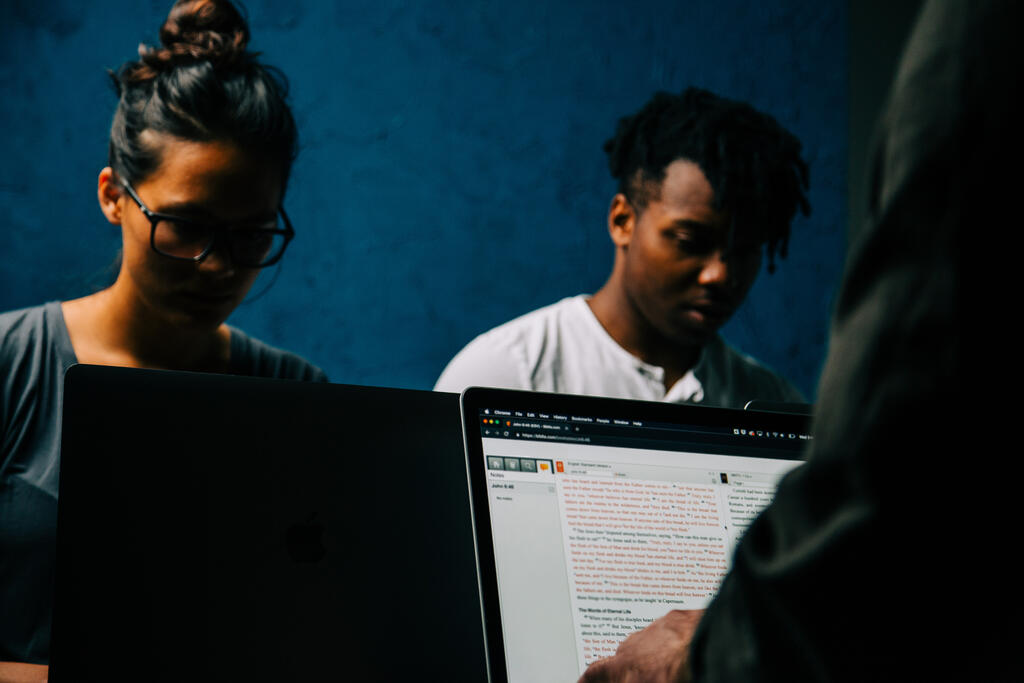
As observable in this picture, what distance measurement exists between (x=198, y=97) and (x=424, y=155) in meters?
0.76

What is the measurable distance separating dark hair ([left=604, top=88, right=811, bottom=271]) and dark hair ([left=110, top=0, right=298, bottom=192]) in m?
0.81

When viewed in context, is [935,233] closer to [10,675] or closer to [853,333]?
[853,333]

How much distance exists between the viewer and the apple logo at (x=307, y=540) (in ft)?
2.34

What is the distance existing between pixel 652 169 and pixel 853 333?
163 cm

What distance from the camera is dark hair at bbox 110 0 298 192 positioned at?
4.75 feet

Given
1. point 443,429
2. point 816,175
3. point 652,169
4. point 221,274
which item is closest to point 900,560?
point 443,429

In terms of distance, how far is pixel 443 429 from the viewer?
80 cm

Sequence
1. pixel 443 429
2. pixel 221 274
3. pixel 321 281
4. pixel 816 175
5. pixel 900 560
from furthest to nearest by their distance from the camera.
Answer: pixel 816 175 → pixel 321 281 → pixel 221 274 → pixel 443 429 → pixel 900 560

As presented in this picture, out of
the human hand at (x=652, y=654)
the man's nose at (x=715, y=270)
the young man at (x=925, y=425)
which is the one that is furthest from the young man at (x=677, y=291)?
the young man at (x=925, y=425)

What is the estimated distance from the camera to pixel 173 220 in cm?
140

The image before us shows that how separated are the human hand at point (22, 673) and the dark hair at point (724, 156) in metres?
1.41

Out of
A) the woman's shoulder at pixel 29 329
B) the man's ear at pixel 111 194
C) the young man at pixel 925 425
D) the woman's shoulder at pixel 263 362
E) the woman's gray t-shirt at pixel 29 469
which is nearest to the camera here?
the young man at pixel 925 425

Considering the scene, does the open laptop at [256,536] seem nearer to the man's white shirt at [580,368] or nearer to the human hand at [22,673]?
the human hand at [22,673]

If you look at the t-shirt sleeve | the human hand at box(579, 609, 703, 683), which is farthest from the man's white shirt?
the human hand at box(579, 609, 703, 683)
